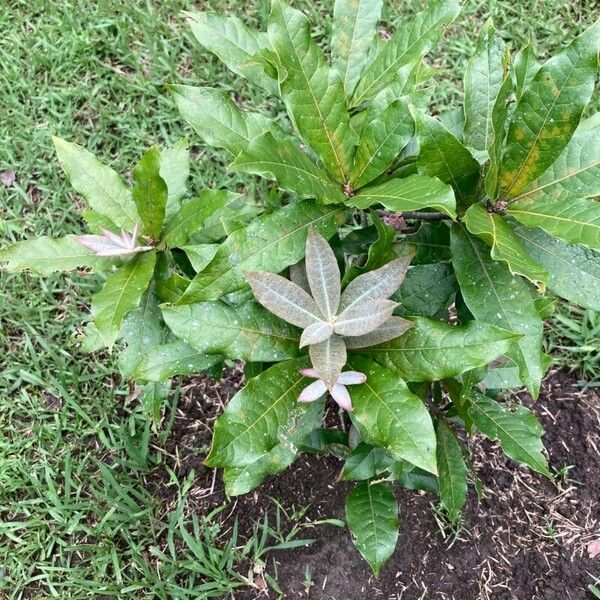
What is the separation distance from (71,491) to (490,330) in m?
1.96

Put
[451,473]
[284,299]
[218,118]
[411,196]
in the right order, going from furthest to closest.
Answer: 1. [451,473]
2. [218,118]
3. [284,299]
4. [411,196]

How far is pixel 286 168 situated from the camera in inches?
52.5

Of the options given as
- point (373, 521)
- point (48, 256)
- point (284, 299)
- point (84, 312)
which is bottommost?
point (373, 521)

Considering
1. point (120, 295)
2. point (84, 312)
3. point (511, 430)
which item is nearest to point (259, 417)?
point (120, 295)

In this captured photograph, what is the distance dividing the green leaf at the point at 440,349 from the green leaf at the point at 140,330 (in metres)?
0.63

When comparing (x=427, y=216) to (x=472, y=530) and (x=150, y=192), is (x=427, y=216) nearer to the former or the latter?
(x=150, y=192)

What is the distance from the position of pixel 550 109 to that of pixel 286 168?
21.0 inches

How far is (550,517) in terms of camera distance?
253 centimetres

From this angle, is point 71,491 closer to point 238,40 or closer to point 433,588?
point 433,588

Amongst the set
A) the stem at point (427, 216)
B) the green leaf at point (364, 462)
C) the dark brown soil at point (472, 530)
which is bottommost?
the dark brown soil at point (472, 530)

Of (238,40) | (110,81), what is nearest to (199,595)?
(238,40)

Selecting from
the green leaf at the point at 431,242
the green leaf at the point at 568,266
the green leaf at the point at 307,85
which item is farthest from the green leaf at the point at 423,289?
the green leaf at the point at 307,85

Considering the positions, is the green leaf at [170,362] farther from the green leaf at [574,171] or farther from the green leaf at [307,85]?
the green leaf at [574,171]

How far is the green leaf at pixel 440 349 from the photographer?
4.50 ft
